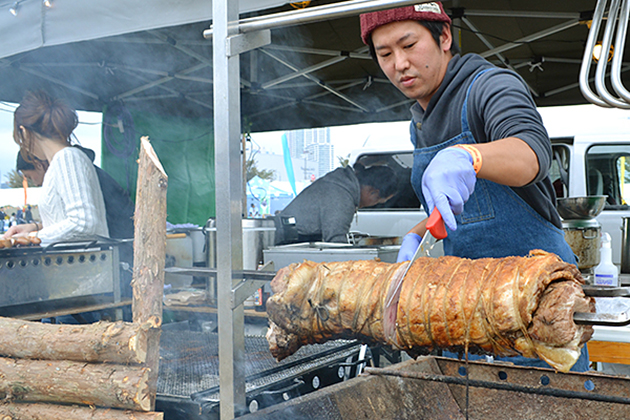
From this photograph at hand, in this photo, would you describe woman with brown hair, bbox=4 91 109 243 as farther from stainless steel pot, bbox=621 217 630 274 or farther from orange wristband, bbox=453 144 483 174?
stainless steel pot, bbox=621 217 630 274

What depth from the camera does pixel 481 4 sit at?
188 inches

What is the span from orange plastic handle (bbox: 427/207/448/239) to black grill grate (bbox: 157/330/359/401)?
1118 millimetres

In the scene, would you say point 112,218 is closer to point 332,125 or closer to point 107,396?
point 107,396

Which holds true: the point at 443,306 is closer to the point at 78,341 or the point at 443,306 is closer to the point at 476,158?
the point at 476,158

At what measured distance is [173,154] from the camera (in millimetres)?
7715

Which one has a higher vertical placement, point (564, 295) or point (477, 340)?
point (564, 295)

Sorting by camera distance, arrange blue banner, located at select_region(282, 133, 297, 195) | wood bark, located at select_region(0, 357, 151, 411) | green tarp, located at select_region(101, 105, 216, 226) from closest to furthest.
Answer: wood bark, located at select_region(0, 357, 151, 411) < green tarp, located at select_region(101, 105, 216, 226) < blue banner, located at select_region(282, 133, 297, 195)

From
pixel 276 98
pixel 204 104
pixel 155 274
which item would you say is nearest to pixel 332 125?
pixel 276 98

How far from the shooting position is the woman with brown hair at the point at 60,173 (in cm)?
359

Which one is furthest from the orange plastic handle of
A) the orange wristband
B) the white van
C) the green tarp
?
the green tarp

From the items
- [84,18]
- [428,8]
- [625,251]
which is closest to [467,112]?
[428,8]

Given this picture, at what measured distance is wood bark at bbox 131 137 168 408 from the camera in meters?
1.81

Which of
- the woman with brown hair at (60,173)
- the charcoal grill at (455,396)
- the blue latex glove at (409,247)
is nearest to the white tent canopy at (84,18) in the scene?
the woman with brown hair at (60,173)

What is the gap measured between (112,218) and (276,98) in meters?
3.60
